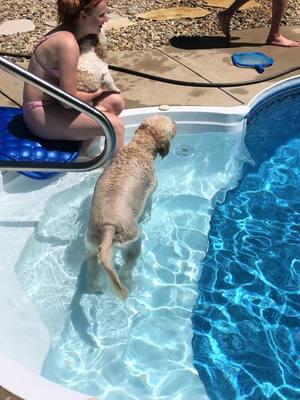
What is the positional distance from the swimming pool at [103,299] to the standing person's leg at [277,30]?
8.33 ft

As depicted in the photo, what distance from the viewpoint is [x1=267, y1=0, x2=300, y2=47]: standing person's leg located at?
22.4ft

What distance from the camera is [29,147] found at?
4211 millimetres

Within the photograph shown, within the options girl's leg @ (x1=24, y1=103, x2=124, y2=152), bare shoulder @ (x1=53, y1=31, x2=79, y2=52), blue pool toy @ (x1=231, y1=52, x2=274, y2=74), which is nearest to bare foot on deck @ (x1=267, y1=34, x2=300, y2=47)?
blue pool toy @ (x1=231, y1=52, x2=274, y2=74)

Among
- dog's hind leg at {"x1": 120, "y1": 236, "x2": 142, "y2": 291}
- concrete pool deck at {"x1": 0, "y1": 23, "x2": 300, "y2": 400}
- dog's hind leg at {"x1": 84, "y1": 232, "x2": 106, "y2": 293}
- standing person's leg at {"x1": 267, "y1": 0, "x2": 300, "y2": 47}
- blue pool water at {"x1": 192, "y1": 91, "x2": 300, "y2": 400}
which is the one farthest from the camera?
standing person's leg at {"x1": 267, "y1": 0, "x2": 300, "y2": 47}

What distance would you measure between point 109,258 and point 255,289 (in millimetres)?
1273

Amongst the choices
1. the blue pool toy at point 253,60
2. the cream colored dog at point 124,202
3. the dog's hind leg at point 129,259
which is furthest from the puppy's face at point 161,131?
the blue pool toy at point 253,60

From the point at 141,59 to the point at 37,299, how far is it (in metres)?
3.67

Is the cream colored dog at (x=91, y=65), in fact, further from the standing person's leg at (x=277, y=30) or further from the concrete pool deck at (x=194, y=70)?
the standing person's leg at (x=277, y=30)

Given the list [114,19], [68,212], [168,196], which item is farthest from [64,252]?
[114,19]

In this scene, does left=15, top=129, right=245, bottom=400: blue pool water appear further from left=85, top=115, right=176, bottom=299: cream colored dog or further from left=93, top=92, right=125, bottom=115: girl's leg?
A: left=93, top=92, right=125, bottom=115: girl's leg

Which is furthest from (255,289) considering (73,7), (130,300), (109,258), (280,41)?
(280,41)

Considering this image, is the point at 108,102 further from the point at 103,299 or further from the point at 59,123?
the point at 103,299

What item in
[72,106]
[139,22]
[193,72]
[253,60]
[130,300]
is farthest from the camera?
[139,22]

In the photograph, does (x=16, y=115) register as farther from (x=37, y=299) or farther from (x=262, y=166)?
(x=262, y=166)
